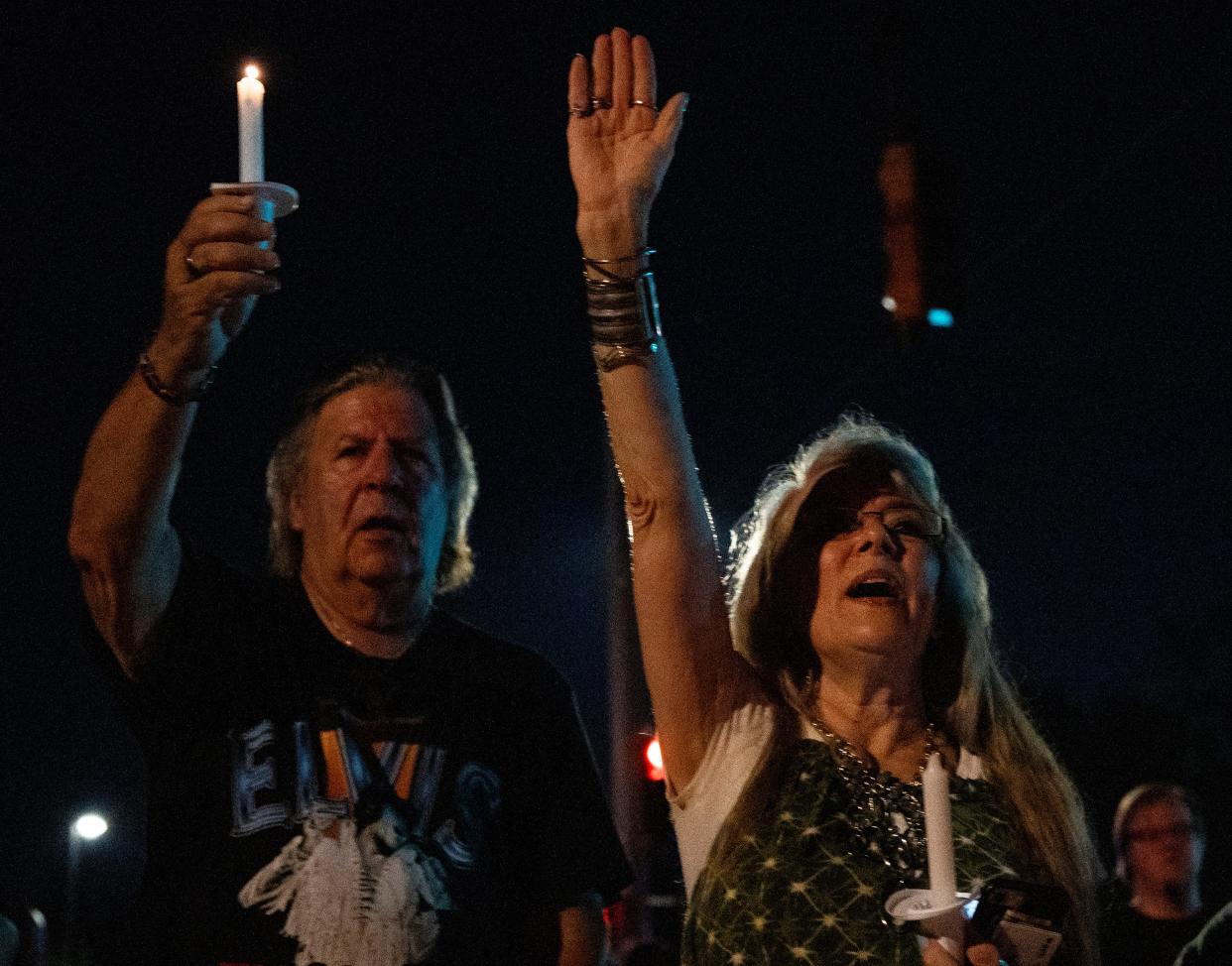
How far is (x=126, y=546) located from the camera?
3393 millimetres

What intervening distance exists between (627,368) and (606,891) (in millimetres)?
1255

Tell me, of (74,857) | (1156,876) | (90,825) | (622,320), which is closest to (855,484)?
(622,320)

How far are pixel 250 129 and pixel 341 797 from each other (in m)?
1.37

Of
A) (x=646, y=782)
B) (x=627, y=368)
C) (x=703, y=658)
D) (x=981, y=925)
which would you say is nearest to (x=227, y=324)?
(x=627, y=368)

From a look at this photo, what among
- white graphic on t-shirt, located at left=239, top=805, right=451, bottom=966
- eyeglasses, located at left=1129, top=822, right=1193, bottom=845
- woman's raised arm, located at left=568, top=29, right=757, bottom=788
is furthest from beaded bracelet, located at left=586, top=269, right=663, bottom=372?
eyeglasses, located at left=1129, top=822, right=1193, bottom=845

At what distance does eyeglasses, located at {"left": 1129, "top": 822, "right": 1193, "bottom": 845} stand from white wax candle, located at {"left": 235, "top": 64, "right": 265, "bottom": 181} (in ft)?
18.0

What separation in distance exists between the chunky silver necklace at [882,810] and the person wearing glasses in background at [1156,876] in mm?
3703

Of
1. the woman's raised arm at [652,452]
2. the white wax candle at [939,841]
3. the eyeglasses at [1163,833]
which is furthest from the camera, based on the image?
the eyeglasses at [1163,833]

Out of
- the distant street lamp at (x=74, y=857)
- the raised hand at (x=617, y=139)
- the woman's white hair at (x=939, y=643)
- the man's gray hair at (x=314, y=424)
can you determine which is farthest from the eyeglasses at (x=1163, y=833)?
the distant street lamp at (x=74, y=857)

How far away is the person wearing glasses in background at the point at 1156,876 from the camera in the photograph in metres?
7.01

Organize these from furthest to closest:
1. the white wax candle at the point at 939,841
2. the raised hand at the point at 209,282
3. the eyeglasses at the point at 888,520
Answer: the eyeglasses at the point at 888,520 < the raised hand at the point at 209,282 < the white wax candle at the point at 939,841

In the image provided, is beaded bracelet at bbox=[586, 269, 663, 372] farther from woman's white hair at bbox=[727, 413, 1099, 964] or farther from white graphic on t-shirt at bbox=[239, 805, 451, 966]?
white graphic on t-shirt at bbox=[239, 805, 451, 966]

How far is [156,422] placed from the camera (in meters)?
3.36

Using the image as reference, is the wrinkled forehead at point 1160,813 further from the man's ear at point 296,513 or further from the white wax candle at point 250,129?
the white wax candle at point 250,129
